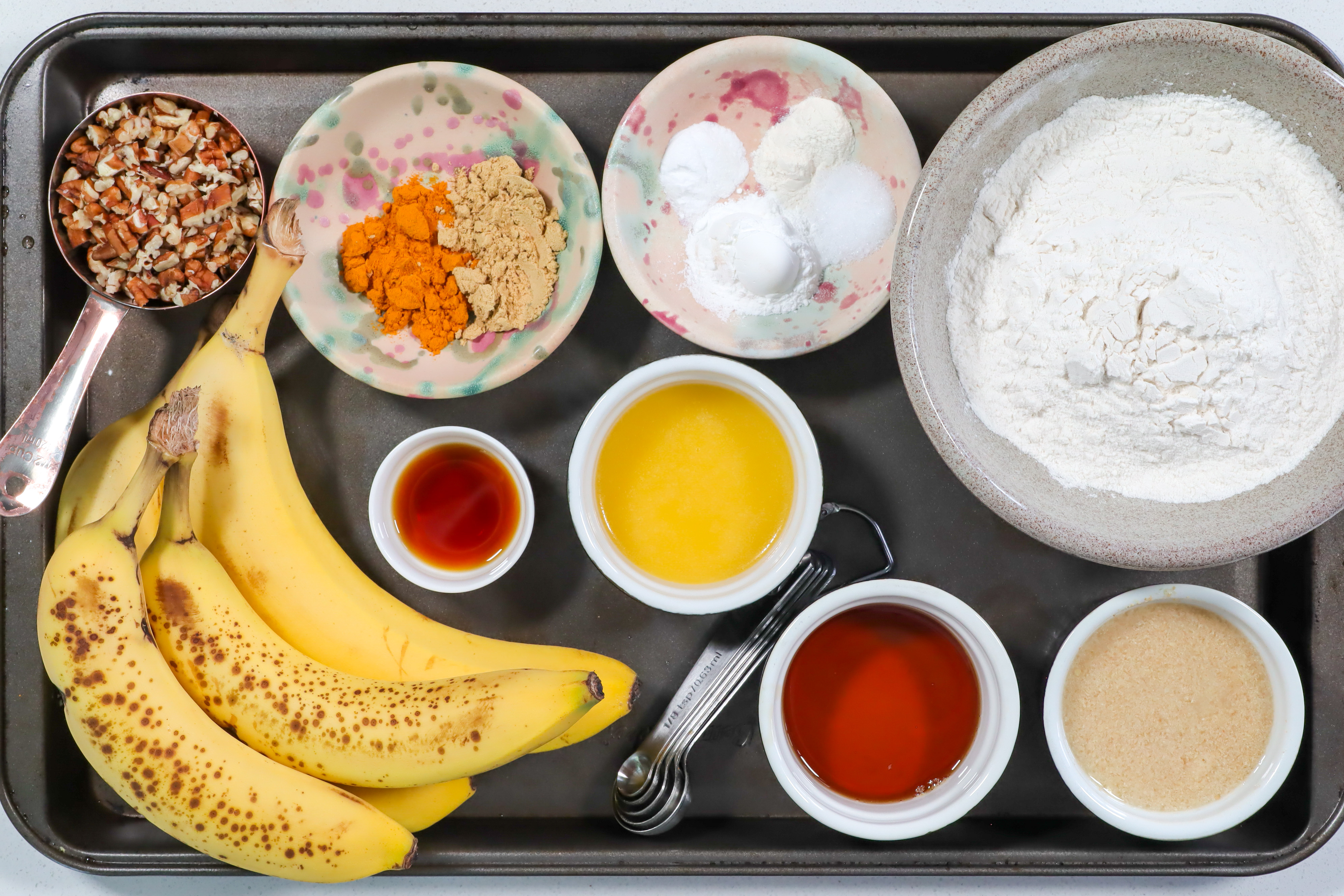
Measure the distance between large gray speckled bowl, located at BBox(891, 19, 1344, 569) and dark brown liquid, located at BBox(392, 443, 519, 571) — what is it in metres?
0.54

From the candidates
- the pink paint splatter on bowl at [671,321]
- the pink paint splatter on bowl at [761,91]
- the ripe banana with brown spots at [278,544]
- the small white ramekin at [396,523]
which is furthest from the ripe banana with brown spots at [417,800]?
the pink paint splatter on bowl at [761,91]

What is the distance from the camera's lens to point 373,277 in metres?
1.12

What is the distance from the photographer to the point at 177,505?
1.00 meters

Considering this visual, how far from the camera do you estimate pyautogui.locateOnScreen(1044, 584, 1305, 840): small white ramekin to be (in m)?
1.06

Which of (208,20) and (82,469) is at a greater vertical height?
(208,20)

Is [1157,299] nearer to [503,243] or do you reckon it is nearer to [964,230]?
[964,230]

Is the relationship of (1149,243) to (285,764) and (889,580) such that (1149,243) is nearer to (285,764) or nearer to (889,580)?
(889,580)

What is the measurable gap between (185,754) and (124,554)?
0.75 feet

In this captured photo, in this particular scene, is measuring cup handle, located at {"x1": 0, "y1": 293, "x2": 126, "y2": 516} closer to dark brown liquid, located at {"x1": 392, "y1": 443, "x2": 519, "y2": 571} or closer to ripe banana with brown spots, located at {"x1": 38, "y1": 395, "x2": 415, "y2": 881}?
ripe banana with brown spots, located at {"x1": 38, "y1": 395, "x2": 415, "y2": 881}

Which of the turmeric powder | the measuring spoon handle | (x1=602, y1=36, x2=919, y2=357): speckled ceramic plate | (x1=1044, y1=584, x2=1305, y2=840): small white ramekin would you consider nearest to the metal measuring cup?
the turmeric powder

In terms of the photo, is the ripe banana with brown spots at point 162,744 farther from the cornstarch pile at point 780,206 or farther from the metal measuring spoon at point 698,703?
the cornstarch pile at point 780,206

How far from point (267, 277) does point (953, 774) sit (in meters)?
1.03

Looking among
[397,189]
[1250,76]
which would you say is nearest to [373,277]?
[397,189]

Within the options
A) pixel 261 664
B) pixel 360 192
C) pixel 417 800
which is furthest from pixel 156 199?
pixel 417 800
